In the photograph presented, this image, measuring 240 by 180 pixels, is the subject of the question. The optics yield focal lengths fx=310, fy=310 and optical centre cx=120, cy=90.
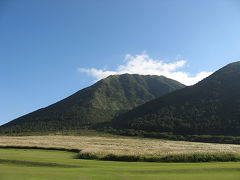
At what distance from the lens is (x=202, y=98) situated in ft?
458

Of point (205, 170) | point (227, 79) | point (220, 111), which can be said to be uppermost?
point (227, 79)

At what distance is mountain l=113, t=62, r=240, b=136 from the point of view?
116875mm

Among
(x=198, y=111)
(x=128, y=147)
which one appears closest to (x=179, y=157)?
(x=128, y=147)

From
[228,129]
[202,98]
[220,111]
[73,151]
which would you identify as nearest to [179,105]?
[202,98]

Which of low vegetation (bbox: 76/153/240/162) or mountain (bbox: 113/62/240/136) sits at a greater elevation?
mountain (bbox: 113/62/240/136)

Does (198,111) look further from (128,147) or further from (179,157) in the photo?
(179,157)

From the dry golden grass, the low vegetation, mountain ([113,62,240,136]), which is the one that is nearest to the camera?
the low vegetation

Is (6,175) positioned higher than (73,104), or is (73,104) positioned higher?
(73,104)

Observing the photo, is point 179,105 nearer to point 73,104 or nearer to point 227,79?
point 227,79

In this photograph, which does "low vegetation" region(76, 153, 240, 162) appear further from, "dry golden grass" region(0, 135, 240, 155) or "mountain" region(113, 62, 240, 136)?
"mountain" region(113, 62, 240, 136)

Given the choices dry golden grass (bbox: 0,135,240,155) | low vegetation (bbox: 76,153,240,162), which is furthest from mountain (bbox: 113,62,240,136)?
low vegetation (bbox: 76,153,240,162)

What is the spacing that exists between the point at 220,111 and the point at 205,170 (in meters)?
107

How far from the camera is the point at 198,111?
13188 centimetres

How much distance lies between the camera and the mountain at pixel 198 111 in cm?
11688
